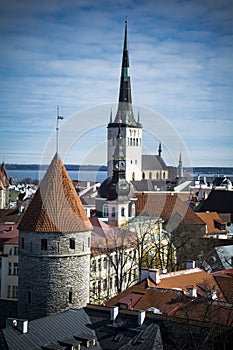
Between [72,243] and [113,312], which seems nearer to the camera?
[113,312]

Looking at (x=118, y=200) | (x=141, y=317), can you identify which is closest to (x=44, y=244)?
(x=141, y=317)

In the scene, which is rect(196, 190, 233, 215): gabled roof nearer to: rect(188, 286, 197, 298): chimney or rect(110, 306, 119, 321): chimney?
rect(188, 286, 197, 298): chimney

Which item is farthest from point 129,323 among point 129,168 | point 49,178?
point 129,168

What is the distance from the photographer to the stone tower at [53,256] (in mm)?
22234

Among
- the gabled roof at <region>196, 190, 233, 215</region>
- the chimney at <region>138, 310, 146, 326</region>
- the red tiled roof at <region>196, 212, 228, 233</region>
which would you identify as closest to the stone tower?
the chimney at <region>138, 310, 146, 326</region>

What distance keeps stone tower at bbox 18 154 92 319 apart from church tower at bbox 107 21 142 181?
44.7 metres

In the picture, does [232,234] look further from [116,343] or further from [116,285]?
[116,343]

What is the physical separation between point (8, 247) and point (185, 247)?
1150 cm

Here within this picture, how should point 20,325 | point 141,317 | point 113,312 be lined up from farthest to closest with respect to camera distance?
1. point 113,312
2. point 141,317
3. point 20,325

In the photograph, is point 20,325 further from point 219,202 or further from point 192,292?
point 219,202

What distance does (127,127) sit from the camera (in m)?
75.4

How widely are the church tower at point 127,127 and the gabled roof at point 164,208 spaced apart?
14815mm

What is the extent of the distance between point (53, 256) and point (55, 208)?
1.86 m

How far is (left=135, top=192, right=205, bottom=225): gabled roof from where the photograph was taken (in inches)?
1911
